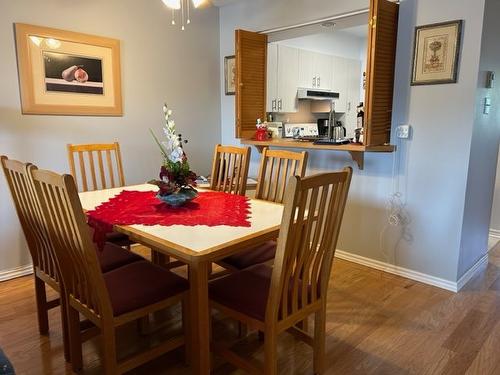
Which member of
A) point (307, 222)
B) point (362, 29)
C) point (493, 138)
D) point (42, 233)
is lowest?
point (42, 233)

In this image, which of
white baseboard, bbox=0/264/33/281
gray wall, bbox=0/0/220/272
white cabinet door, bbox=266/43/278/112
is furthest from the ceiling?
white baseboard, bbox=0/264/33/281

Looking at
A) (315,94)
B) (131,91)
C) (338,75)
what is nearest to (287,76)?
(315,94)

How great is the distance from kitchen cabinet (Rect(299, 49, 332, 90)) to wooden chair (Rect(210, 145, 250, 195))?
2.55 meters

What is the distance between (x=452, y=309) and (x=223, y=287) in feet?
5.35

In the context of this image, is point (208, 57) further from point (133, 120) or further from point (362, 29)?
point (362, 29)

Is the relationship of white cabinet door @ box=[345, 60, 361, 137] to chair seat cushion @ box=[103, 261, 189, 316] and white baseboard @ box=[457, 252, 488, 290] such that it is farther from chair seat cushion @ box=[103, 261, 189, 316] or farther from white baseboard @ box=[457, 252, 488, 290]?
chair seat cushion @ box=[103, 261, 189, 316]

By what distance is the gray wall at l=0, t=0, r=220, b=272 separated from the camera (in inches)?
108

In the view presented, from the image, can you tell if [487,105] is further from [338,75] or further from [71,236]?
[338,75]

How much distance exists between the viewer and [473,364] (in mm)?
1896

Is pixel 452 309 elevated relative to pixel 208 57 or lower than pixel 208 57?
lower

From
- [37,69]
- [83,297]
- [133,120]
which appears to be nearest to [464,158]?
[83,297]

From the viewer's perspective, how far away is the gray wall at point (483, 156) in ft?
8.13

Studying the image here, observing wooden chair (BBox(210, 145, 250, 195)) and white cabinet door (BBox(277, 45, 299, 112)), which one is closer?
wooden chair (BBox(210, 145, 250, 195))

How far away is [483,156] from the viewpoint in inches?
108
